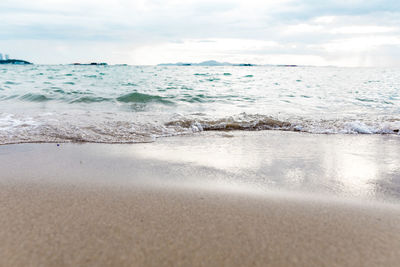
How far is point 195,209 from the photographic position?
227cm

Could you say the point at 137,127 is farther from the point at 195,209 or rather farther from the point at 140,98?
the point at 140,98

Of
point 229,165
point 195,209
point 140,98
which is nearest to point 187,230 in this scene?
point 195,209

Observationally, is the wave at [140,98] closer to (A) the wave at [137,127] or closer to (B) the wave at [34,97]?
(B) the wave at [34,97]

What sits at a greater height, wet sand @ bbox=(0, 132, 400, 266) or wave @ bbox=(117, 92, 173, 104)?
wave @ bbox=(117, 92, 173, 104)

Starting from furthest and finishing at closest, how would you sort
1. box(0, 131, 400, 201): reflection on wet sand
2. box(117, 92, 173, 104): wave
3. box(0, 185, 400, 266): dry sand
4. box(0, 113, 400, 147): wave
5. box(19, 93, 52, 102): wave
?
box(117, 92, 173, 104): wave
box(19, 93, 52, 102): wave
box(0, 113, 400, 147): wave
box(0, 131, 400, 201): reflection on wet sand
box(0, 185, 400, 266): dry sand

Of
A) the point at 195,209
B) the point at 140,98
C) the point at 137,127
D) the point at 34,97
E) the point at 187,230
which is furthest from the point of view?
the point at 140,98

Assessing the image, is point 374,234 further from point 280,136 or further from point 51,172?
point 280,136

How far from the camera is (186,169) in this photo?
3.31 meters

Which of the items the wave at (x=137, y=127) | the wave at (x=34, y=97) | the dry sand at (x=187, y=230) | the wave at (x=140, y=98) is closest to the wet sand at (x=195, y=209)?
the dry sand at (x=187, y=230)

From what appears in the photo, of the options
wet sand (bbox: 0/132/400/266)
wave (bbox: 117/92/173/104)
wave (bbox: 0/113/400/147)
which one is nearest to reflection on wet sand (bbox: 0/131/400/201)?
wet sand (bbox: 0/132/400/266)

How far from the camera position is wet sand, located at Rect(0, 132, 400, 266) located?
1.70m

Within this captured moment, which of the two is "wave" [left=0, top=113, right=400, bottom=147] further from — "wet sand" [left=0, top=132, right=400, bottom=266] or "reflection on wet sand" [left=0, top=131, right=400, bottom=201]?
"wet sand" [left=0, top=132, right=400, bottom=266]

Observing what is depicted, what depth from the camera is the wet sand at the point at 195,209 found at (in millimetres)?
1703

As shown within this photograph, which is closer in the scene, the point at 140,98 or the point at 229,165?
the point at 229,165
